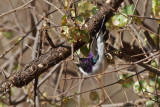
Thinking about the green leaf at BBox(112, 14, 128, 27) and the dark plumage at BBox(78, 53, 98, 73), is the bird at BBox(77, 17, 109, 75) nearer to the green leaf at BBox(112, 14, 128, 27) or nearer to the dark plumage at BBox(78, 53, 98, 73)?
the dark plumage at BBox(78, 53, 98, 73)

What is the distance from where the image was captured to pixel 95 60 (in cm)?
129

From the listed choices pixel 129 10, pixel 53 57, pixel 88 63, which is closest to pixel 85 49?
pixel 88 63

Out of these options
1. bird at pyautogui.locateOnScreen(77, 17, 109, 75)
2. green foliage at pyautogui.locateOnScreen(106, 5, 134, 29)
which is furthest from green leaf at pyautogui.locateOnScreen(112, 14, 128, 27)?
bird at pyautogui.locateOnScreen(77, 17, 109, 75)

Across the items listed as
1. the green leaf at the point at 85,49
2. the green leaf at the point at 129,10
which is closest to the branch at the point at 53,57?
the green leaf at the point at 85,49

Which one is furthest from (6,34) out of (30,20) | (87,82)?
(87,82)

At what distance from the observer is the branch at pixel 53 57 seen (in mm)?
1212

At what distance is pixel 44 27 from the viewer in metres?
1.20

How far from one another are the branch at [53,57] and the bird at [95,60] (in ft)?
0.16

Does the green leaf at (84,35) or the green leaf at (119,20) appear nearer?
the green leaf at (84,35)

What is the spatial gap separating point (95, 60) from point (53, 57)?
21cm

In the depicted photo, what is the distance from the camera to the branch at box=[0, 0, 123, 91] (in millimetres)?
1212

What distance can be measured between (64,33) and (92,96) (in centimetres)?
61

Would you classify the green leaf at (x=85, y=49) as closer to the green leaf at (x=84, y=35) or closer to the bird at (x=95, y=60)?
the bird at (x=95, y=60)

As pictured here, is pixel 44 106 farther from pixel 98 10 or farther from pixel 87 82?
pixel 98 10
